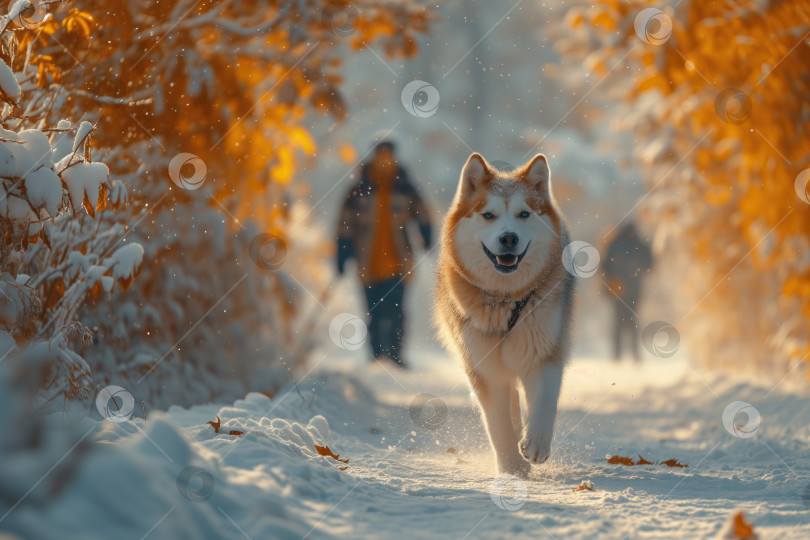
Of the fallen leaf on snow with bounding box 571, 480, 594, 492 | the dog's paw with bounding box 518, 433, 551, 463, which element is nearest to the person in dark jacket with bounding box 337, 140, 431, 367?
the dog's paw with bounding box 518, 433, 551, 463

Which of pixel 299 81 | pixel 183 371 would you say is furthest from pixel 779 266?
pixel 183 371

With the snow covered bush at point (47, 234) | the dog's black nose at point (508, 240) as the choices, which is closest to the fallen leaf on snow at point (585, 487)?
the dog's black nose at point (508, 240)

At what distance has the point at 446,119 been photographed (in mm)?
26969

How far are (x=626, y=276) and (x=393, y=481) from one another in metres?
10.5

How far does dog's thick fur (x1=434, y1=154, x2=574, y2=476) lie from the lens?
151 inches

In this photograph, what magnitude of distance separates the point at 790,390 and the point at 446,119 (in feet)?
71.4

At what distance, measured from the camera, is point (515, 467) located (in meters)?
3.76

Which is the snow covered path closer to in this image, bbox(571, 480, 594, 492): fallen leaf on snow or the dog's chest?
bbox(571, 480, 594, 492): fallen leaf on snow

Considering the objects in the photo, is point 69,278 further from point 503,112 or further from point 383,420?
point 503,112

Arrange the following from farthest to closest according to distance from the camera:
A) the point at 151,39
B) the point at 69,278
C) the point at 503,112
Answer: the point at 503,112 < the point at 151,39 < the point at 69,278

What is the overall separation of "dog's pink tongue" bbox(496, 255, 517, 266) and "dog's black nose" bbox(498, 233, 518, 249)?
9 centimetres

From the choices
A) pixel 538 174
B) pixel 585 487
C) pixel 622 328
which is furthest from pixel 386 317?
pixel 585 487

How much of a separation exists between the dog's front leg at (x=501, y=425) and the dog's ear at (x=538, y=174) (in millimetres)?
1224

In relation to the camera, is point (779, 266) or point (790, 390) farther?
point (779, 266)
